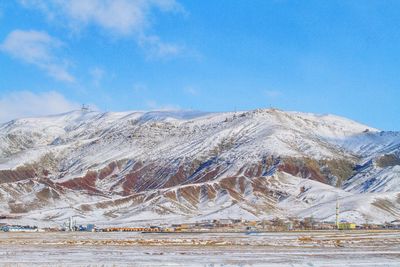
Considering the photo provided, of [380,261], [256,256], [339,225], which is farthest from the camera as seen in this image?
[339,225]

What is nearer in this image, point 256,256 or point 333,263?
point 333,263

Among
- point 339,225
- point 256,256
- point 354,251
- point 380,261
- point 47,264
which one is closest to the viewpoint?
point 47,264

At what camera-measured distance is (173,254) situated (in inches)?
2453

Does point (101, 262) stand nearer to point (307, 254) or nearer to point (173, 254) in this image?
point (173, 254)

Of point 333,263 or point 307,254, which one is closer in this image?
point 333,263

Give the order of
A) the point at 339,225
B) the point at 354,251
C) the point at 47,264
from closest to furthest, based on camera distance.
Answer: the point at 47,264 → the point at 354,251 → the point at 339,225

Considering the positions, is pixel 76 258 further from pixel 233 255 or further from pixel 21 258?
pixel 233 255

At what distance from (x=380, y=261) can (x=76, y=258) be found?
27398 mm

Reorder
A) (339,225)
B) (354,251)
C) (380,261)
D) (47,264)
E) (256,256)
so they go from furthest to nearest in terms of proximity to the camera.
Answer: (339,225)
(354,251)
(256,256)
(380,261)
(47,264)

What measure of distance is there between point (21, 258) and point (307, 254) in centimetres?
2782

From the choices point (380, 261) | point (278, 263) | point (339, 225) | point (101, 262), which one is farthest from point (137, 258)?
point (339, 225)

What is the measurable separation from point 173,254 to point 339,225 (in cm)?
12975

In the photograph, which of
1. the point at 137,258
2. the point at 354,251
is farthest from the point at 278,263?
the point at 354,251

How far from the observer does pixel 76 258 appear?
5688 centimetres
